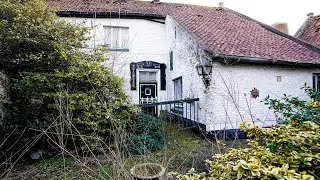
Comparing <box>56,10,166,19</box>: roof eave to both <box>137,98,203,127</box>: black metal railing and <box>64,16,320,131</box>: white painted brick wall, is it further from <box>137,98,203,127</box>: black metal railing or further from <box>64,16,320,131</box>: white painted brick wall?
<box>137,98,203,127</box>: black metal railing

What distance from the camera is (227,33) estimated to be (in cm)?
1117

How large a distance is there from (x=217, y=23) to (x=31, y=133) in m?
9.97

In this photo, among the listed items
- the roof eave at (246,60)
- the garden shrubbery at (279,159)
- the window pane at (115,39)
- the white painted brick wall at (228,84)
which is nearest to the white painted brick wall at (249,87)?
the white painted brick wall at (228,84)

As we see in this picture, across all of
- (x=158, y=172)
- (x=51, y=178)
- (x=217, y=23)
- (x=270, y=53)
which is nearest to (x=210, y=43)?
(x=270, y=53)

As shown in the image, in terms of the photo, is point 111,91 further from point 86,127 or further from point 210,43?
point 210,43

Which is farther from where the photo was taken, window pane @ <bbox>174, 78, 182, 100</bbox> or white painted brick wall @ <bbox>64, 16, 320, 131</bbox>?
window pane @ <bbox>174, 78, 182, 100</bbox>

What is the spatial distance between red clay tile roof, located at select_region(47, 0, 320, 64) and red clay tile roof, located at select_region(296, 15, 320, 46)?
1.80 metres

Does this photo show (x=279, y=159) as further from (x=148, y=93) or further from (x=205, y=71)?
(x=148, y=93)

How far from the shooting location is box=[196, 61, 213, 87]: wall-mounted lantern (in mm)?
8548

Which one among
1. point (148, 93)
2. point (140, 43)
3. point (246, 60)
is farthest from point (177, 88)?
point (246, 60)

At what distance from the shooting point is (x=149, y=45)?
A: 45.1 feet

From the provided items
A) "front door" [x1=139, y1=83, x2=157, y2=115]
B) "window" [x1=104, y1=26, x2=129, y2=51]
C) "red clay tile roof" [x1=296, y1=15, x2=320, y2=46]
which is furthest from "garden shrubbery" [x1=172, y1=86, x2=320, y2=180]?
"red clay tile roof" [x1=296, y1=15, x2=320, y2=46]

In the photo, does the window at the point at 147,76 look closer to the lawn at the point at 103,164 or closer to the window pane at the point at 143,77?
the window pane at the point at 143,77

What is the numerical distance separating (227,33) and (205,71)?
3.56m
